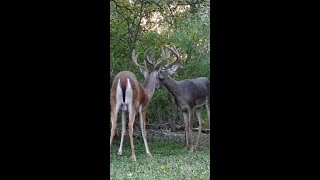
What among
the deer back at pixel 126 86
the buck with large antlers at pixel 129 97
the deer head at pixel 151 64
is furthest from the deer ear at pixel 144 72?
the deer back at pixel 126 86

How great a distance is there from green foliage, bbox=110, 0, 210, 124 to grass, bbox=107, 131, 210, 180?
626mm

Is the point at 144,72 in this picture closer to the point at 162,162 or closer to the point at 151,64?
the point at 151,64

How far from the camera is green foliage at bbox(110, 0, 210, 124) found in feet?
14.5

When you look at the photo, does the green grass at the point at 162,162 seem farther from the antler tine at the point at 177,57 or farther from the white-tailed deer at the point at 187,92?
the antler tine at the point at 177,57

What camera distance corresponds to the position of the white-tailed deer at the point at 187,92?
14.9 ft

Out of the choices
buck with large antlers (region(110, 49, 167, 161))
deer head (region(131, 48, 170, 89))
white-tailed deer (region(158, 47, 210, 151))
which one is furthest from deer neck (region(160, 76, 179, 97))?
buck with large antlers (region(110, 49, 167, 161))

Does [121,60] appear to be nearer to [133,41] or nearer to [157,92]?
[133,41]

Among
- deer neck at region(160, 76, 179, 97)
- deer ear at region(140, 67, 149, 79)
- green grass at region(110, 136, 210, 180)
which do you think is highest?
deer ear at region(140, 67, 149, 79)

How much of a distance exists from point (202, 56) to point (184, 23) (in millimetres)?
327

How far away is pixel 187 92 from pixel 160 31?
1.94 ft

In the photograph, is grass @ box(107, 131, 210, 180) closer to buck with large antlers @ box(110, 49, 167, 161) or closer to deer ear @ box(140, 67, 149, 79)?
buck with large antlers @ box(110, 49, 167, 161)
